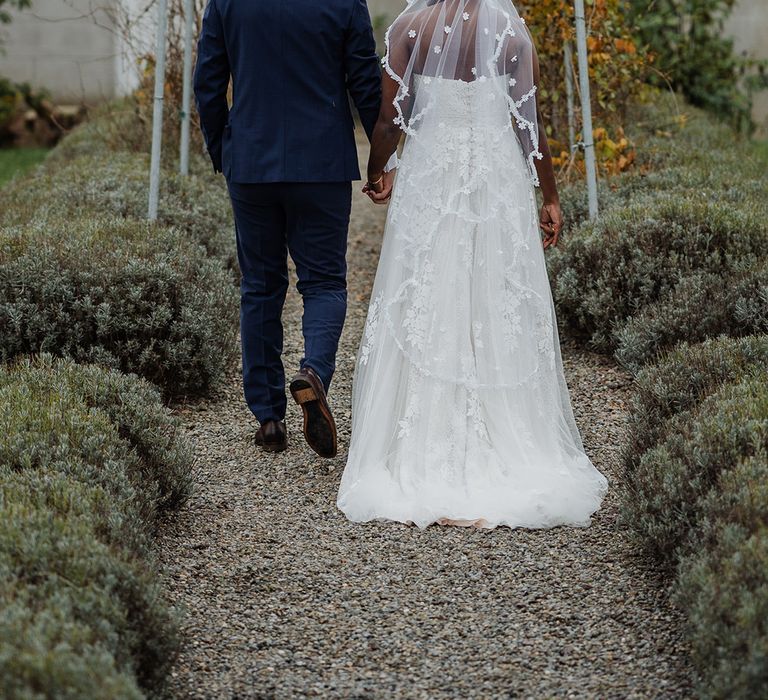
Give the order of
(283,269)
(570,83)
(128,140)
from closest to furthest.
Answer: (283,269), (570,83), (128,140)

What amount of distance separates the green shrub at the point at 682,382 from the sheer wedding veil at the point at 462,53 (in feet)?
3.16

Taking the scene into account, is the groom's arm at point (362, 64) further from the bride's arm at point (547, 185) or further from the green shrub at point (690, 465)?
the green shrub at point (690, 465)

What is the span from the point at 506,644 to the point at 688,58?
9676 millimetres

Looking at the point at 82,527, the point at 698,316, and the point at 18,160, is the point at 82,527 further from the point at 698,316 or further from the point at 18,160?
the point at 18,160

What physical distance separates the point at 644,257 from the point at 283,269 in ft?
6.24

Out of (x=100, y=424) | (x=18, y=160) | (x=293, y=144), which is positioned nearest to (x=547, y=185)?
(x=293, y=144)

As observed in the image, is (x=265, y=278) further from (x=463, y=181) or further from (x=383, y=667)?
(x=383, y=667)

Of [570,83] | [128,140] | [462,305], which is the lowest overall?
[128,140]

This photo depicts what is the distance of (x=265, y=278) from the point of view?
4363 mm

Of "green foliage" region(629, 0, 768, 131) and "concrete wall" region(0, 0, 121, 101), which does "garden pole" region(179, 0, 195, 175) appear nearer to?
"green foliage" region(629, 0, 768, 131)

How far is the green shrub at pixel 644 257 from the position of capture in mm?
5445

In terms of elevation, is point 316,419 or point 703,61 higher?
point 316,419

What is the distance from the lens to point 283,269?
14.5 ft

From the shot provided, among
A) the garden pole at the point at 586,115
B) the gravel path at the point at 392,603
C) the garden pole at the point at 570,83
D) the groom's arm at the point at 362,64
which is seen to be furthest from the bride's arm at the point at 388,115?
the garden pole at the point at 570,83
